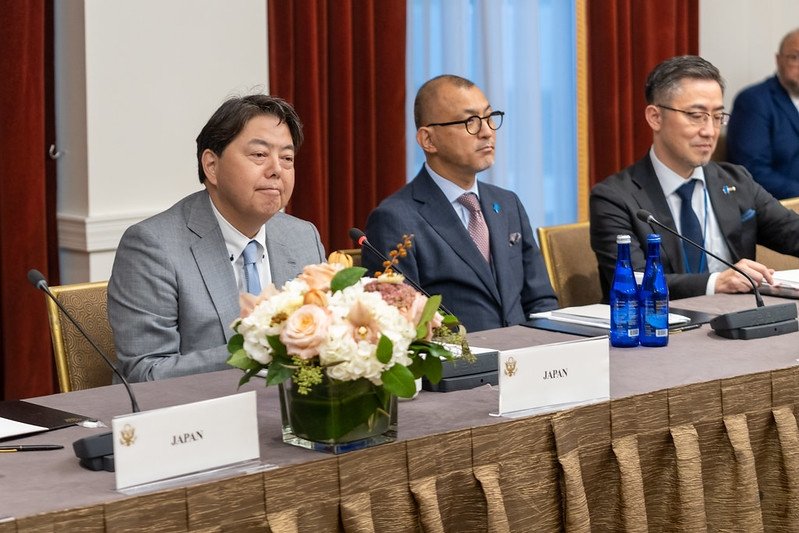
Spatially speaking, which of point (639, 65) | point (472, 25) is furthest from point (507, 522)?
point (639, 65)

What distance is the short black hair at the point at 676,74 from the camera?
12.5ft

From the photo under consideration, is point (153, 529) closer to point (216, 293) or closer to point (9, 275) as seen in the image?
point (216, 293)

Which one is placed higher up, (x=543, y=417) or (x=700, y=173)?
(x=700, y=173)

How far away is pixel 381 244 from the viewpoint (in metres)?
3.35

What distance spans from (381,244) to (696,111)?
43.7 inches

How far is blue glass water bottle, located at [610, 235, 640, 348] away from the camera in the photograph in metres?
2.72

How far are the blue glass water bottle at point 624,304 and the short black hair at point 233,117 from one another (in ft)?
2.76

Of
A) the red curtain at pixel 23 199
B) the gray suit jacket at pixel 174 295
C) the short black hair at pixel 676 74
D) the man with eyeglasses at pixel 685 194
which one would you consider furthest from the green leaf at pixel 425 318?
the red curtain at pixel 23 199

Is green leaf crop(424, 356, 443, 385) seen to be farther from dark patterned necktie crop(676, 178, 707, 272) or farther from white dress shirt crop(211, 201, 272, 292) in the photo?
dark patterned necktie crop(676, 178, 707, 272)

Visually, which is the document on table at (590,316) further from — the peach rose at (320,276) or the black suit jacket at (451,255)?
the peach rose at (320,276)

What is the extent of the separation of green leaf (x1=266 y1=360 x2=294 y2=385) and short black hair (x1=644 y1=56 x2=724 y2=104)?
2.28 m

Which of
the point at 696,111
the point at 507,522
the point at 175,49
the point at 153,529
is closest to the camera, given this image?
the point at 153,529

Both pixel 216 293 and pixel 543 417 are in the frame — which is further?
pixel 216 293

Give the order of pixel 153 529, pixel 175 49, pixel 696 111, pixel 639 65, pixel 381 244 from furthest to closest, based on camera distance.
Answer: pixel 639 65
pixel 175 49
pixel 696 111
pixel 381 244
pixel 153 529
